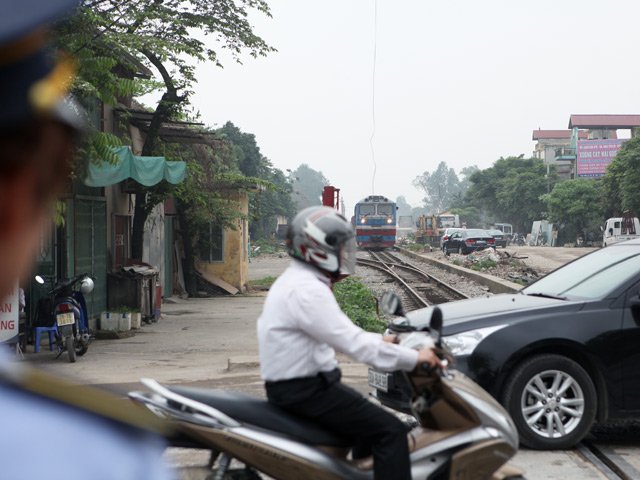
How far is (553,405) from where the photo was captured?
6.74 metres

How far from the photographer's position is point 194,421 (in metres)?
3.82

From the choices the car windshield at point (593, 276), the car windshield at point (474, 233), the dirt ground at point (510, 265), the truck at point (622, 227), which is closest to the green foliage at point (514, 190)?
the car windshield at point (474, 233)

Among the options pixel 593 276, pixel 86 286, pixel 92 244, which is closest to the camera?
pixel 593 276

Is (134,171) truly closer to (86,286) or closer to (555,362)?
(86,286)

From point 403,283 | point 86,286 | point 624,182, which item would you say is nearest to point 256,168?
point 624,182

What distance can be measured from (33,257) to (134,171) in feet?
43.5

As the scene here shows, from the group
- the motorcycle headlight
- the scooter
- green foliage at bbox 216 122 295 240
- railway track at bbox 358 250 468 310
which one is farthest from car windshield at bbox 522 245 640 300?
green foliage at bbox 216 122 295 240

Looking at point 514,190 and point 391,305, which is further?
point 514,190

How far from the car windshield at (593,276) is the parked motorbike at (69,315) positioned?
5.79 metres

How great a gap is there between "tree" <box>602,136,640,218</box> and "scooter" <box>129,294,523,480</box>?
54.5 metres

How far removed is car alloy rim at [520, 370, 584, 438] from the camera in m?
6.74

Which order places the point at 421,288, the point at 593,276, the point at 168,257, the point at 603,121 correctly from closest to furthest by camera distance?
the point at 593,276 → the point at 168,257 → the point at 421,288 → the point at 603,121

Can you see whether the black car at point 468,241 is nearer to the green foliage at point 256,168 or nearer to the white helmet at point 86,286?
the green foliage at point 256,168

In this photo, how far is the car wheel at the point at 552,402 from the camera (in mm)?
6727
